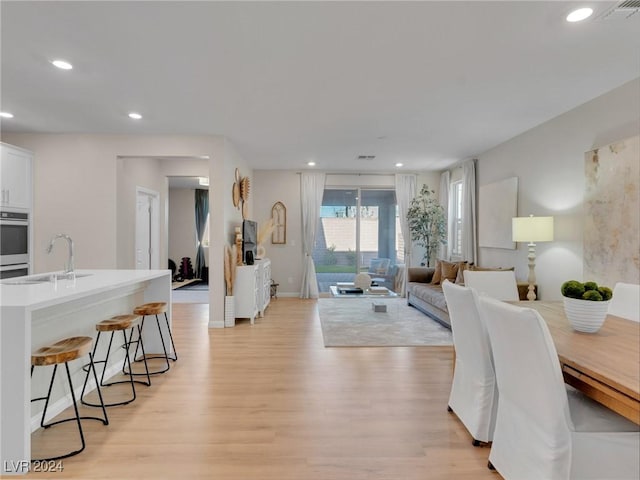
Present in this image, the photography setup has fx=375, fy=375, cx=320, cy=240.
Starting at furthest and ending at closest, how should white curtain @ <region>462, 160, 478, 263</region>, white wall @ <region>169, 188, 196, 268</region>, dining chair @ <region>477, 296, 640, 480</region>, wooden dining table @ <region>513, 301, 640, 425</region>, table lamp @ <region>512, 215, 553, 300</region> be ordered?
white wall @ <region>169, 188, 196, 268</region> < white curtain @ <region>462, 160, 478, 263</region> < table lamp @ <region>512, 215, 553, 300</region> < dining chair @ <region>477, 296, 640, 480</region> < wooden dining table @ <region>513, 301, 640, 425</region>

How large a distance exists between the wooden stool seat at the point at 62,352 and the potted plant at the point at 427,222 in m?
6.25

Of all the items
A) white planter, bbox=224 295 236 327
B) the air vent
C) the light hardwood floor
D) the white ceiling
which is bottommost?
the light hardwood floor

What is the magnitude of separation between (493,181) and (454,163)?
1459mm

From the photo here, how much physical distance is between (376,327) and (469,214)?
2.74 metres

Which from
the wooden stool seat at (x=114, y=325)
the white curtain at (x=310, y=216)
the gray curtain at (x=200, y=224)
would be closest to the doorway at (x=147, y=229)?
the white curtain at (x=310, y=216)

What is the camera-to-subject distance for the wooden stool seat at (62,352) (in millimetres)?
2041

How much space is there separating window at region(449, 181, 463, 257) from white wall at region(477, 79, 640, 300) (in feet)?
6.51

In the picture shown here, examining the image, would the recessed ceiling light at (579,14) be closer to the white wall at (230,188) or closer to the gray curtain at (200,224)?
the white wall at (230,188)

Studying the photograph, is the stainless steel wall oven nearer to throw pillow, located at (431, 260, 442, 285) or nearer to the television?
the television

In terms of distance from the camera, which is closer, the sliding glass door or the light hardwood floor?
the light hardwood floor

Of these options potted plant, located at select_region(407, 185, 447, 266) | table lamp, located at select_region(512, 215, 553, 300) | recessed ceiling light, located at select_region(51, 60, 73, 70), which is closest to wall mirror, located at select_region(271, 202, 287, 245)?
potted plant, located at select_region(407, 185, 447, 266)

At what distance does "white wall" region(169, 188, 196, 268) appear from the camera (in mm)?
10680

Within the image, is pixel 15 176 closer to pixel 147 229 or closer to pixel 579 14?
pixel 147 229

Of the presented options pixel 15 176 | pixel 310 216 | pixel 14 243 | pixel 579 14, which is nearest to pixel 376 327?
pixel 310 216
